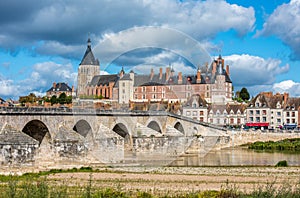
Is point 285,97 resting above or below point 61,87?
below

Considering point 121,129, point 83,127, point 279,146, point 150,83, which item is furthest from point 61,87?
point 150,83

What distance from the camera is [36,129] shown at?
35.7 m

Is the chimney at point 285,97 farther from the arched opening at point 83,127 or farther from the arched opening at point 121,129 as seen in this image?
the arched opening at point 83,127

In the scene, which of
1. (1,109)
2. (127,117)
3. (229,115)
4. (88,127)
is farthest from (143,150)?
(229,115)

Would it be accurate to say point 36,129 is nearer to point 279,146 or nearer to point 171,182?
point 171,182

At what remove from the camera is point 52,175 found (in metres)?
25.9

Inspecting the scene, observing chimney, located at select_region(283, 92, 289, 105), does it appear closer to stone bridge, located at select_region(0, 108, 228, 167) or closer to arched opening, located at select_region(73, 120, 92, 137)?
stone bridge, located at select_region(0, 108, 228, 167)

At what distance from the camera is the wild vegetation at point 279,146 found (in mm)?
54406

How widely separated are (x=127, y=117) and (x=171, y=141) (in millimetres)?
6470

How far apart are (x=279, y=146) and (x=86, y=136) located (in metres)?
26.1

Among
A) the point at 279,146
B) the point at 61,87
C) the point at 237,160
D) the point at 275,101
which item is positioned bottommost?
the point at 237,160

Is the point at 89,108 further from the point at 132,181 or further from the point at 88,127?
the point at 132,181

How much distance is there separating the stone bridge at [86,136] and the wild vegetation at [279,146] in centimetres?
888

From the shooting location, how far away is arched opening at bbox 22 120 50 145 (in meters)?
34.7
